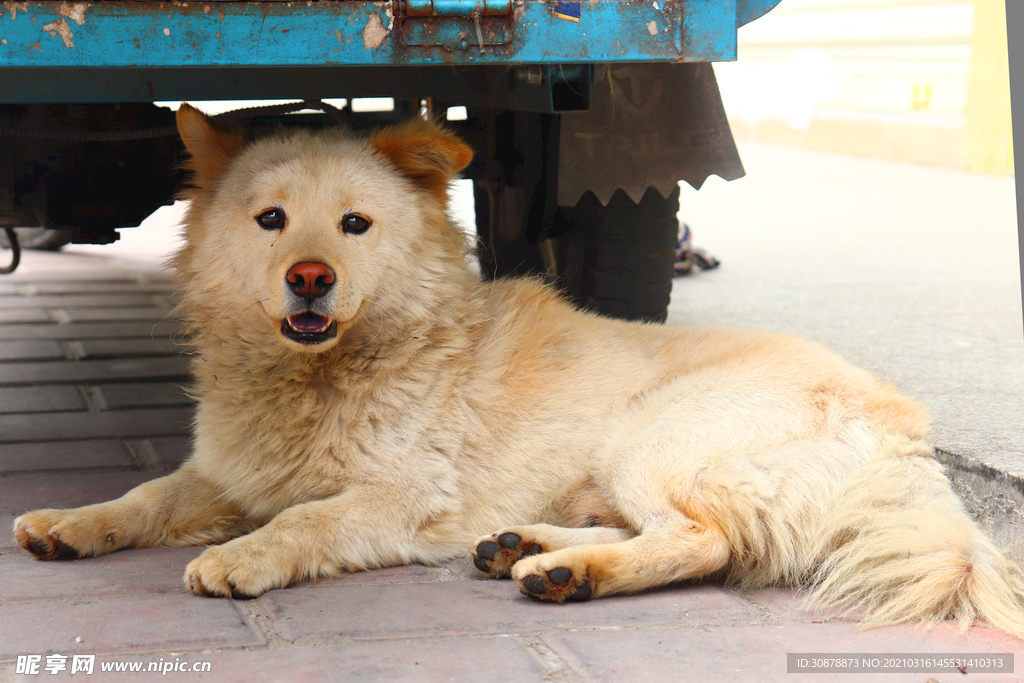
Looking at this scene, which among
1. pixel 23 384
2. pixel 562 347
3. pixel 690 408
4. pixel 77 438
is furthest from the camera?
A: pixel 23 384

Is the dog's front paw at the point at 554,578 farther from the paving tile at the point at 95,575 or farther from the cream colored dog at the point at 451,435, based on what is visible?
the paving tile at the point at 95,575

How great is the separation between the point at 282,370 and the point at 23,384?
1940 mm

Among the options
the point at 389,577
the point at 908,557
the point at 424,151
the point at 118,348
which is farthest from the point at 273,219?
the point at 118,348

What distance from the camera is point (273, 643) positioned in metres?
2.08

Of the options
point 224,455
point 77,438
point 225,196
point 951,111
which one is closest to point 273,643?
point 224,455

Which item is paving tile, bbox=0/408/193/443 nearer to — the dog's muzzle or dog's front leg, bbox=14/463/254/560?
dog's front leg, bbox=14/463/254/560

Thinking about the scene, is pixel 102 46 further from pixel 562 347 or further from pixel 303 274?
pixel 562 347

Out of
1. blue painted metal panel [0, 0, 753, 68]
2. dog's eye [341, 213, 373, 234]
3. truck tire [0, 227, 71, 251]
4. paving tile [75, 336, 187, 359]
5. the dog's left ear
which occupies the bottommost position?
paving tile [75, 336, 187, 359]

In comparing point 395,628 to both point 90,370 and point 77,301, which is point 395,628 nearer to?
point 90,370

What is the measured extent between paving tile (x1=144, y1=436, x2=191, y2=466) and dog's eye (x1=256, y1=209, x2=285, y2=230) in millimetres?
1085

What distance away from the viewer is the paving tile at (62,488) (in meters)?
2.88

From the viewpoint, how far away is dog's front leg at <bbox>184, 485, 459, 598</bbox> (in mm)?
2326

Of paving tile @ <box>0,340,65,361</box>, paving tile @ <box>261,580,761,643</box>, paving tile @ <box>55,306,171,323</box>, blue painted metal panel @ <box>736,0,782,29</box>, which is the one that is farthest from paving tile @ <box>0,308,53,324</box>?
blue painted metal panel @ <box>736,0,782,29</box>

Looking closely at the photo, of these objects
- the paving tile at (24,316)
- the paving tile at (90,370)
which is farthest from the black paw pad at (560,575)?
the paving tile at (24,316)
